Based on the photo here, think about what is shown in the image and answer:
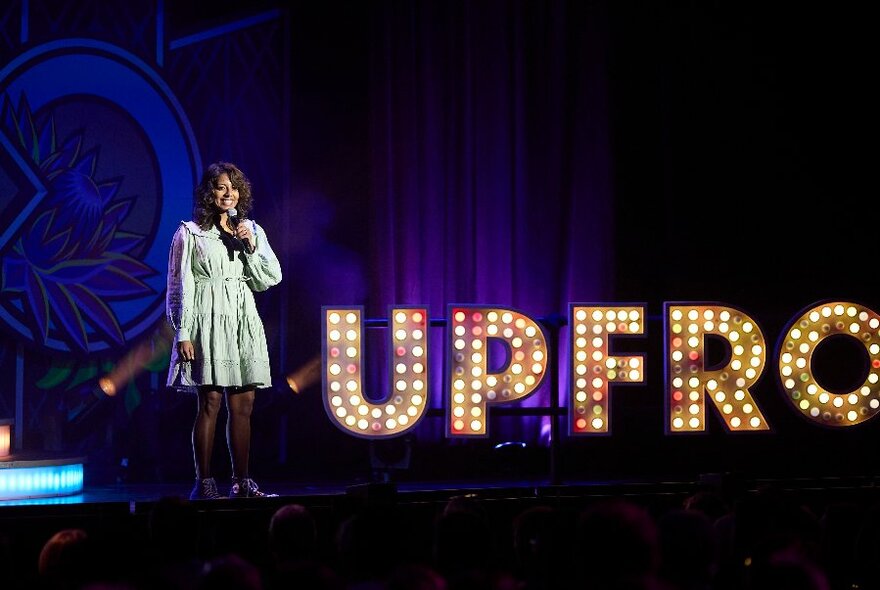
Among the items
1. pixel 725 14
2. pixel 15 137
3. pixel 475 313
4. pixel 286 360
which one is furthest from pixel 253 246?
pixel 725 14

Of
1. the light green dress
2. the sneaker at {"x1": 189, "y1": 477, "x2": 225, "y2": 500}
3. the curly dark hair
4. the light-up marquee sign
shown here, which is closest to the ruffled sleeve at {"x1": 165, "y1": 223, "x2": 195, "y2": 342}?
the light green dress

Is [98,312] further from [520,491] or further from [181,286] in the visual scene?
[520,491]

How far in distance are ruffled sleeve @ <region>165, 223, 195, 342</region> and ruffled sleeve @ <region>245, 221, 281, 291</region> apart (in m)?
0.32

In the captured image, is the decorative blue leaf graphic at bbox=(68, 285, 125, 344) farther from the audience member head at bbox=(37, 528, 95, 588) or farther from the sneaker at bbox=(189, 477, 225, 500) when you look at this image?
the audience member head at bbox=(37, 528, 95, 588)

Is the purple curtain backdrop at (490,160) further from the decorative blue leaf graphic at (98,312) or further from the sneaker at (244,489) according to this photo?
the sneaker at (244,489)

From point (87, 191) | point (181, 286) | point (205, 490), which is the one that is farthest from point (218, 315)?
point (87, 191)

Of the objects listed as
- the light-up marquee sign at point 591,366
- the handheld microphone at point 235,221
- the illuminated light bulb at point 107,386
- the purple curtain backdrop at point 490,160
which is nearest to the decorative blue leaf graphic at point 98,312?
the illuminated light bulb at point 107,386

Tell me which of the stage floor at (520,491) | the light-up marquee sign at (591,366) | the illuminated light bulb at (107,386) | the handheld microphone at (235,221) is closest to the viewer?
the stage floor at (520,491)

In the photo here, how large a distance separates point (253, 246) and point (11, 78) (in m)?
3.07

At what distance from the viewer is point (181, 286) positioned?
560 centimetres

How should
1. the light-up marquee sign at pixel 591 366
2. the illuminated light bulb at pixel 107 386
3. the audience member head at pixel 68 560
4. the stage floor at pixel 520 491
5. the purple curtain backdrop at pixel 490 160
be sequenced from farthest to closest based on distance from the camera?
the purple curtain backdrop at pixel 490 160
the illuminated light bulb at pixel 107 386
the light-up marquee sign at pixel 591 366
the stage floor at pixel 520 491
the audience member head at pixel 68 560

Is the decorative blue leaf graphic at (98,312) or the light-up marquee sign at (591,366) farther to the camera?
the decorative blue leaf graphic at (98,312)

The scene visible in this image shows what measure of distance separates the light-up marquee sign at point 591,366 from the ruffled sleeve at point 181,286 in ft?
3.63

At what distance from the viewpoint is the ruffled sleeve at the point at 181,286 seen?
560cm
